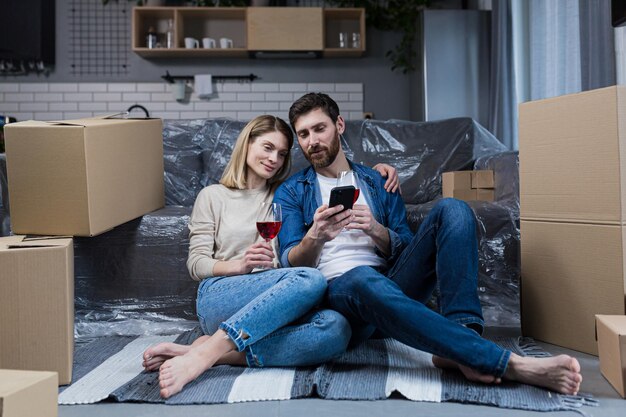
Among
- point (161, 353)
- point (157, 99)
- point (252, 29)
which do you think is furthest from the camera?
point (157, 99)

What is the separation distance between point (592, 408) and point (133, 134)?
5.36ft

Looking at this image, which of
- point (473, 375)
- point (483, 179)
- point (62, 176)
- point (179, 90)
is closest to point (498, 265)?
point (483, 179)

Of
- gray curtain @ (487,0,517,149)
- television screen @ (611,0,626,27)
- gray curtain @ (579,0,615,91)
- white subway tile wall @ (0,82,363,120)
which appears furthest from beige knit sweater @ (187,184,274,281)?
white subway tile wall @ (0,82,363,120)

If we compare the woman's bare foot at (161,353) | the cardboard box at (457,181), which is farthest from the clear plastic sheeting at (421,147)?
the woman's bare foot at (161,353)

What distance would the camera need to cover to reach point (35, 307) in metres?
1.62

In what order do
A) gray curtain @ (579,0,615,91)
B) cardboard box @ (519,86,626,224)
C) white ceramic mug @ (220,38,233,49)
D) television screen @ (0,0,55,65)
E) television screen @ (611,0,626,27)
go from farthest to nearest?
white ceramic mug @ (220,38,233,49) < television screen @ (0,0,55,65) < gray curtain @ (579,0,615,91) < television screen @ (611,0,626,27) < cardboard box @ (519,86,626,224)

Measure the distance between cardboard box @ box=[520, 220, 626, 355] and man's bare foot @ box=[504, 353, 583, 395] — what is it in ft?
1.51

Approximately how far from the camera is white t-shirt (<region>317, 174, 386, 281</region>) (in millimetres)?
1859

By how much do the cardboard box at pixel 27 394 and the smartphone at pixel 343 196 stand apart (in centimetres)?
76

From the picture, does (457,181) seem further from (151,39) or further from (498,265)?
(151,39)

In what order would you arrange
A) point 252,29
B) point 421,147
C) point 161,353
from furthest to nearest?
point 252,29 < point 421,147 < point 161,353

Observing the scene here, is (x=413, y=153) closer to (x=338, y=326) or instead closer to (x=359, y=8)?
(x=338, y=326)

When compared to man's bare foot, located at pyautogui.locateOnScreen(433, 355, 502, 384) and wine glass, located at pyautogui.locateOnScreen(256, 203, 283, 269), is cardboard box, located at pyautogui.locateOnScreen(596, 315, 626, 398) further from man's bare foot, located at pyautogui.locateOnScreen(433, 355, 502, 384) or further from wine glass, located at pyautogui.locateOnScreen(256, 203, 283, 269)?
wine glass, located at pyautogui.locateOnScreen(256, 203, 283, 269)

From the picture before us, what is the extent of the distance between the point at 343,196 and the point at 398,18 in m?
3.87
